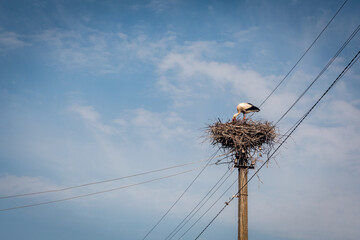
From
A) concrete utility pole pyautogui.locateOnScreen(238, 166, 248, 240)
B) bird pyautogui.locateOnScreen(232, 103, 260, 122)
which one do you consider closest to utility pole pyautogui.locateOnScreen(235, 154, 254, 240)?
concrete utility pole pyautogui.locateOnScreen(238, 166, 248, 240)

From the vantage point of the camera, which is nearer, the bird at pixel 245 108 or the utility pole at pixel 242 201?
the utility pole at pixel 242 201

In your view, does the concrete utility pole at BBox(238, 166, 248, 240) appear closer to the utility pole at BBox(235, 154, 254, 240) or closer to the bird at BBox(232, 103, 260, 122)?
the utility pole at BBox(235, 154, 254, 240)

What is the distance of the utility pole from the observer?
9.88 m

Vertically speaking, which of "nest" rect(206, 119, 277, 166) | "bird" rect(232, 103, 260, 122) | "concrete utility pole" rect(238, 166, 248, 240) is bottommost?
"concrete utility pole" rect(238, 166, 248, 240)

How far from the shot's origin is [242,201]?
1030cm

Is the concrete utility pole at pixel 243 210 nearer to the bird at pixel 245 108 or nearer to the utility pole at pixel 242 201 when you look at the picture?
the utility pole at pixel 242 201

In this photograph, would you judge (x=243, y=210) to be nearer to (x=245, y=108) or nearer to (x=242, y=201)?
(x=242, y=201)

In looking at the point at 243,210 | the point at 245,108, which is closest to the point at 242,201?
the point at 243,210

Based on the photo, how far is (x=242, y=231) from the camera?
9.85 m

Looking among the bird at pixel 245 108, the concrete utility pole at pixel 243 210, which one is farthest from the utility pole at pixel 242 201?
the bird at pixel 245 108

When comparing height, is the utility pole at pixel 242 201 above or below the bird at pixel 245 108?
below

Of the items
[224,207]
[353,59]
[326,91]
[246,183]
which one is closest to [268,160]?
[246,183]

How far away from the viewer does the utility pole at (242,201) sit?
32.4 feet

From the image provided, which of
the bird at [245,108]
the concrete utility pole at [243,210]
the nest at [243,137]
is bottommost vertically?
the concrete utility pole at [243,210]
